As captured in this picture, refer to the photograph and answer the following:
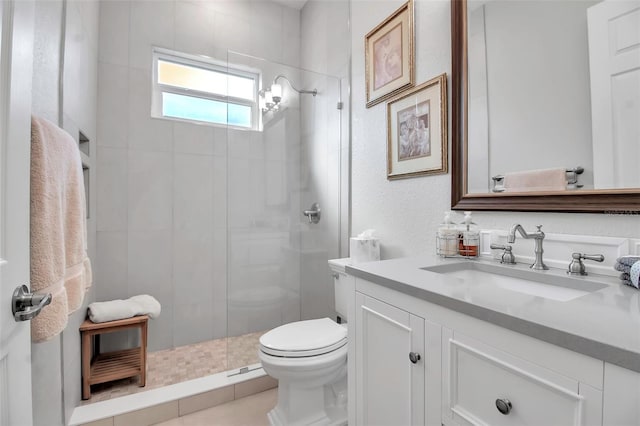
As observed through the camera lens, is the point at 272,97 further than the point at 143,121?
No

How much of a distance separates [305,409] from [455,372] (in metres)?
1.08

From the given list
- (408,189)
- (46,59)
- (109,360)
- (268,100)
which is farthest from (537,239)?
(109,360)

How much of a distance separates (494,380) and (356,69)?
1.89 metres

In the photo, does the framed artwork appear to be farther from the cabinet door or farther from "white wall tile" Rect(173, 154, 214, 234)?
"white wall tile" Rect(173, 154, 214, 234)

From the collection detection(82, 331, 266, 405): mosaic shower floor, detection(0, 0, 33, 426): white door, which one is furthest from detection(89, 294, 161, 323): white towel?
detection(0, 0, 33, 426): white door

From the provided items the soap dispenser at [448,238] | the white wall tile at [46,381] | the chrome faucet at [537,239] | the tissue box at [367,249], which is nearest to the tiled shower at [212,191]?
the tissue box at [367,249]

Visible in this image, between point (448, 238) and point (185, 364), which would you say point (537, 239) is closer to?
point (448, 238)

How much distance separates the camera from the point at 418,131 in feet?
4.91

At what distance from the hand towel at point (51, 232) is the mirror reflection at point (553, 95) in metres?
1.44

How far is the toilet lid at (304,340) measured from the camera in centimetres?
140

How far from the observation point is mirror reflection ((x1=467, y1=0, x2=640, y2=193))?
2.81 feet

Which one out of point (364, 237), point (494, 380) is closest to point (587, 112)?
point (494, 380)

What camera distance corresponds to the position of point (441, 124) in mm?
1368

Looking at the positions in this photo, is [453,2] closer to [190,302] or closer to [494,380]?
[494,380]
